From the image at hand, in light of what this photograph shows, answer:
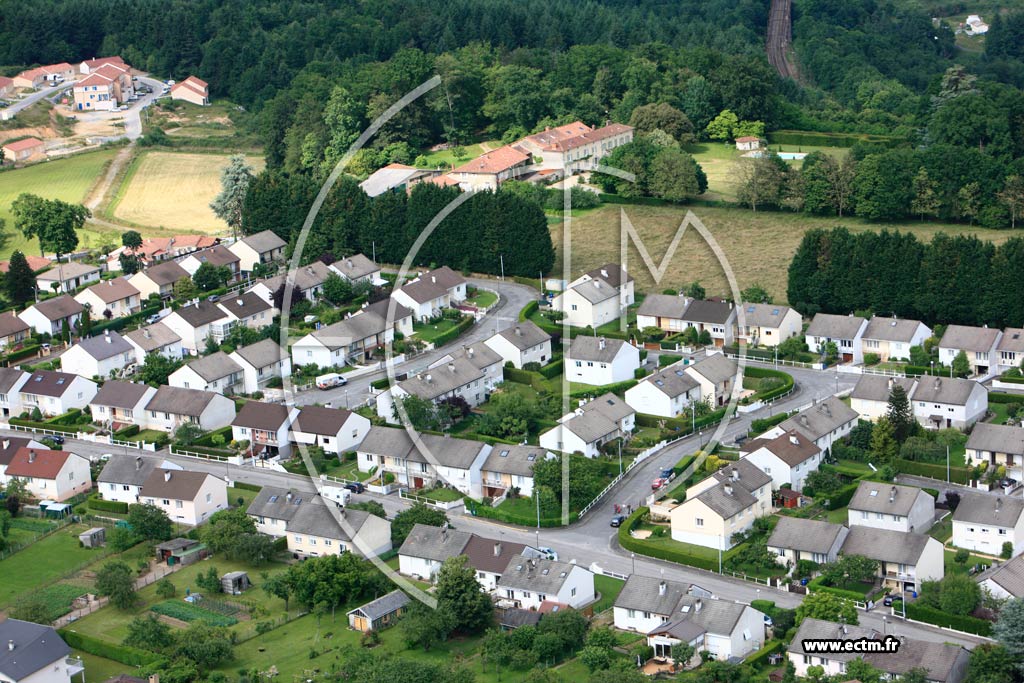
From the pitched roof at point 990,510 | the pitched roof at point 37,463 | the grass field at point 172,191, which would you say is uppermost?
the pitched roof at point 990,510

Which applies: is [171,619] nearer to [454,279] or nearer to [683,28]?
[454,279]

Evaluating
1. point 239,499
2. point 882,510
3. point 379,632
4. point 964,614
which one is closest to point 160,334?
point 239,499

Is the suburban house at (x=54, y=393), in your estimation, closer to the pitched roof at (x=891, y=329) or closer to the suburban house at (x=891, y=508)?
the suburban house at (x=891, y=508)

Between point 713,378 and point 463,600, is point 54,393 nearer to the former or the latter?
point 463,600

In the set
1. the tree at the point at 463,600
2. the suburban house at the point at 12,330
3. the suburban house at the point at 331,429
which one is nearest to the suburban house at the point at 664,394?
the suburban house at the point at 331,429

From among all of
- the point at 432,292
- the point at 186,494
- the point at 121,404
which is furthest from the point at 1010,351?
the point at 121,404

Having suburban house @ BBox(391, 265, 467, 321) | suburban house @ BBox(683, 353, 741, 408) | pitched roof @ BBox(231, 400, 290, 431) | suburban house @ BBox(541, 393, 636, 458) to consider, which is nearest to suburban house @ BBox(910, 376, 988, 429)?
suburban house @ BBox(683, 353, 741, 408)

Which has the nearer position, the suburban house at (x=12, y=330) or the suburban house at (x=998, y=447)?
the suburban house at (x=998, y=447)
